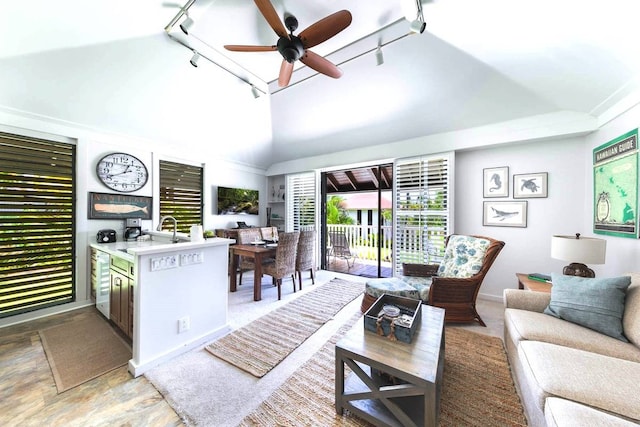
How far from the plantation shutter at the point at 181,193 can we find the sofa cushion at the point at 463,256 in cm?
443

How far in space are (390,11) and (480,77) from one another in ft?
4.44

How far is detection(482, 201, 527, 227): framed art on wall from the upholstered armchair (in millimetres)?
842

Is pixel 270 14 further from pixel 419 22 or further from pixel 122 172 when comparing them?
pixel 122 172

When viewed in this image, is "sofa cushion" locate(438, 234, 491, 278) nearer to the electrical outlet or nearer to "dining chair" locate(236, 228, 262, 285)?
"dining chair" locate(236, 228, 262, 285)

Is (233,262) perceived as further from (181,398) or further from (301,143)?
(301,143)

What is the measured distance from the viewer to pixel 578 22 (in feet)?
5.79

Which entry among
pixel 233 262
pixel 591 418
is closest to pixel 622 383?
pixel 591 418

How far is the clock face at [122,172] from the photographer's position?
3352 millimetres

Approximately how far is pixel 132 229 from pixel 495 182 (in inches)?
216

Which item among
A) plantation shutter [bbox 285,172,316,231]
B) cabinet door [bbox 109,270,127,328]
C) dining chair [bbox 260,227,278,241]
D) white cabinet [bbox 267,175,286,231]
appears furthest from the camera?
white cabinet [bbox 267,175,286,231]

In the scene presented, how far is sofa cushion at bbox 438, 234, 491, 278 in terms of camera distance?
2746 mm

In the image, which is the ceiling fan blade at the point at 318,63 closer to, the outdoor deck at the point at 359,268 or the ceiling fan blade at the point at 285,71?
the ceiling fan blade at the point at 285,71

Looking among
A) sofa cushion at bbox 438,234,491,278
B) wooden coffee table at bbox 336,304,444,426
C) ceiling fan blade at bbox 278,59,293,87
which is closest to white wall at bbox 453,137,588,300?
sofa cushion at bbox 438,234,491,278

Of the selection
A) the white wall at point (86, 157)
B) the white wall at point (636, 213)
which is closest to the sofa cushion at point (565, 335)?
the white wall at point (636, 213)
